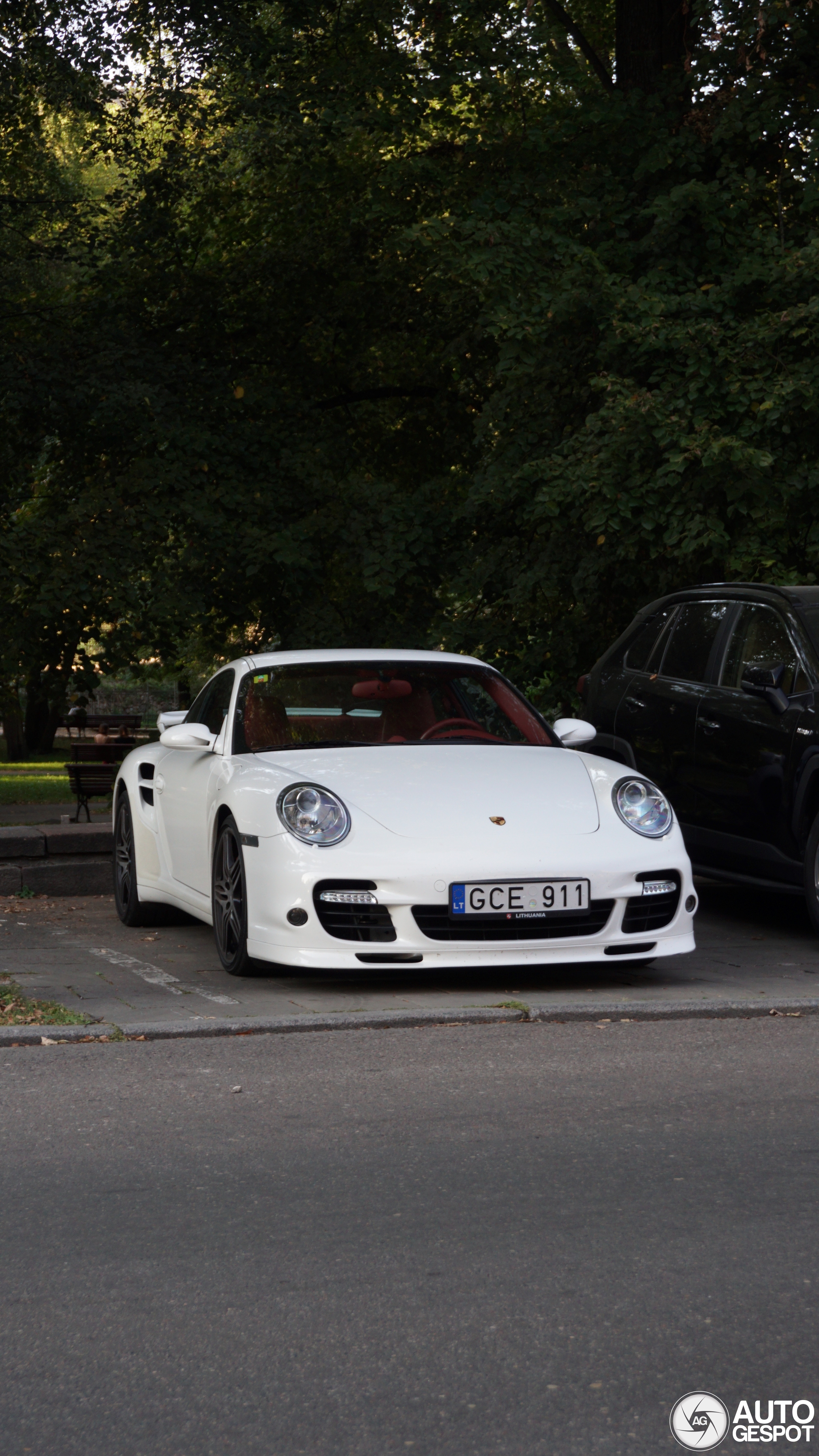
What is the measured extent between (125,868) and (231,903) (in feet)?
7.46

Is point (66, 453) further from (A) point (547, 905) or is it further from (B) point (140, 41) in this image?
(A) point (547, 905)

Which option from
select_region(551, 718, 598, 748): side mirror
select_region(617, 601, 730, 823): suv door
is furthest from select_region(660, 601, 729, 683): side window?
select_region(551, 718, 598, 748): side mirror

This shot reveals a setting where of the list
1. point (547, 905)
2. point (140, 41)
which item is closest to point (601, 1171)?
point (547, 905)

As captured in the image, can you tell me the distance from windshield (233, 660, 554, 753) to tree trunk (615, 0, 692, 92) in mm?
9067

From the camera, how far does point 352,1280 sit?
371 cm

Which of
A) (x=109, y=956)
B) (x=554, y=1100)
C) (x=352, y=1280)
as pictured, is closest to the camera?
(x=352, y=1280)

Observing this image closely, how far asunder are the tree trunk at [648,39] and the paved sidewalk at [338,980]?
30.8 feet

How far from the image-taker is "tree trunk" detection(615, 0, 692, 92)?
15617mm

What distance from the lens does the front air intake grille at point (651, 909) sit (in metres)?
7.20

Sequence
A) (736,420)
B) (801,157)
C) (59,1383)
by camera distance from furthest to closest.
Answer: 1. (801,157)
2. (736,420)
3. (59,1383)

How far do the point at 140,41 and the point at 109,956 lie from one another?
38.3ft

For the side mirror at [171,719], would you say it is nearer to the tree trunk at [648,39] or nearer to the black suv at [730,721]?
the black suv at [730,721]

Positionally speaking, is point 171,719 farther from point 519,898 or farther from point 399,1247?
point 399,1247

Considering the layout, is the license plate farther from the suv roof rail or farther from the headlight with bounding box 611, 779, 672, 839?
the suv roof rail
